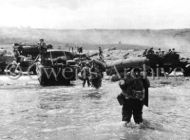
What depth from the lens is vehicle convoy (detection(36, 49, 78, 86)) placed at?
814 inches

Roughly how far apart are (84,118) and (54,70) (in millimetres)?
10404

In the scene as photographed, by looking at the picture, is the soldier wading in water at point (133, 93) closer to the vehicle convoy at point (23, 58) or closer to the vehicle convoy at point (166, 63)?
the vehicle convoy at point (166, 63)

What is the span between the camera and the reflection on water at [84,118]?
27.9 ft

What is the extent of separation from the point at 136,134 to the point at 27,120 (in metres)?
3.34

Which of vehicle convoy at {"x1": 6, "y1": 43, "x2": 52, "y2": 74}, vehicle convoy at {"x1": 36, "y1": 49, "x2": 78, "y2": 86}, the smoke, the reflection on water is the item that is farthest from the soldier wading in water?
the smoke

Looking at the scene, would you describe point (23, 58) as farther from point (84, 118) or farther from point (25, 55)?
point (84, 118)

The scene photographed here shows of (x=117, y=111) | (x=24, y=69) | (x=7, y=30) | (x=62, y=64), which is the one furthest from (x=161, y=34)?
(x=117, y=111)

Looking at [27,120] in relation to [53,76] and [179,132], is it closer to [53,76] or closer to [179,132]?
[179,132]

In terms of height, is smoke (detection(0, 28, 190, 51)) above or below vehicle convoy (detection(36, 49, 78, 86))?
above

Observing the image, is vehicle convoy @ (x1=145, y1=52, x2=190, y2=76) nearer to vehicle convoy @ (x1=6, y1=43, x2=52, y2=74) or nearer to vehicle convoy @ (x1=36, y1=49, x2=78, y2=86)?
vehicle convoy @ (x1=36, y1=49, x2=78, y2=86)

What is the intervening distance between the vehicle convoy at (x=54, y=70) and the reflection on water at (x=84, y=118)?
488 cm

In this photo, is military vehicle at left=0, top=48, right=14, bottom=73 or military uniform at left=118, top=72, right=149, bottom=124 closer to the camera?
military uniform at left=118, top=72, right=149, bottom=124

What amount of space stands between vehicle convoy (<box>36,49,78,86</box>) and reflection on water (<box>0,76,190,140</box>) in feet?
16.0

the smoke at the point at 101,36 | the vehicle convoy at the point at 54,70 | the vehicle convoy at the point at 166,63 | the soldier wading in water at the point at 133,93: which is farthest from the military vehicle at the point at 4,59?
the smoke at the point at 101,36
